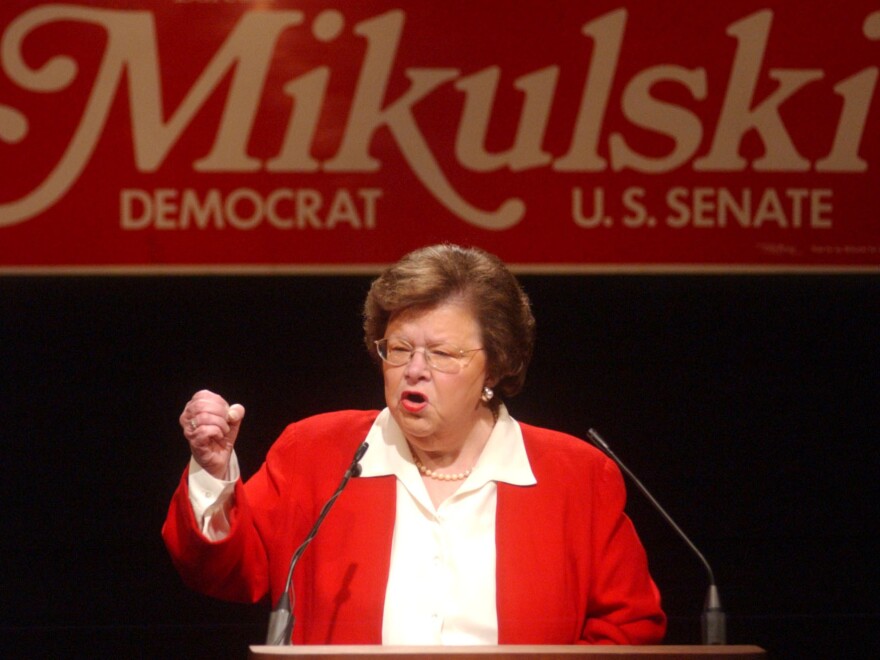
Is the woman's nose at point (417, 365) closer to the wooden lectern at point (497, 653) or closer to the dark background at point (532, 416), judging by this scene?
the wooden lectern at point (497, 653)

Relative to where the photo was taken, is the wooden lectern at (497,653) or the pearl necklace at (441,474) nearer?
the wooden lectern at (497,653)

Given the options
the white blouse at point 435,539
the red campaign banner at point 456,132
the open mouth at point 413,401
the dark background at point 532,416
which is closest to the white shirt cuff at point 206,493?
the white blouse at point 435,539

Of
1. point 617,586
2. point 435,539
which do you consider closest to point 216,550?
point 435,539

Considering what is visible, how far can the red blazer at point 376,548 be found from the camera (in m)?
2.11

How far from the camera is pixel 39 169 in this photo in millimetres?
3312

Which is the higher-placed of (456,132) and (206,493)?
(456,132)

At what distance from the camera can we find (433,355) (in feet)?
7.20

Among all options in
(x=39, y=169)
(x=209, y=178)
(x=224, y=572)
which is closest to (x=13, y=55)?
(x=39, y=169)

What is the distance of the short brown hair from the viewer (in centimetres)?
221

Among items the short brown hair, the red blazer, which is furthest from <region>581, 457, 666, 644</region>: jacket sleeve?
the short brown hair

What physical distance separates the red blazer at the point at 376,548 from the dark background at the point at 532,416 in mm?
1218

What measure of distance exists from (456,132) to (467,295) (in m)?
1.19

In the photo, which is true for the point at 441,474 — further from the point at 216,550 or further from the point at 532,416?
the point at 532,416

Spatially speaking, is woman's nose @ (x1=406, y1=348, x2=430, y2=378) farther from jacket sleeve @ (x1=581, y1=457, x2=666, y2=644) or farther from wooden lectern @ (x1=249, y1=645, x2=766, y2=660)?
wooden lectern @ (x1=249, y1=645, x2=766, y2=660)
